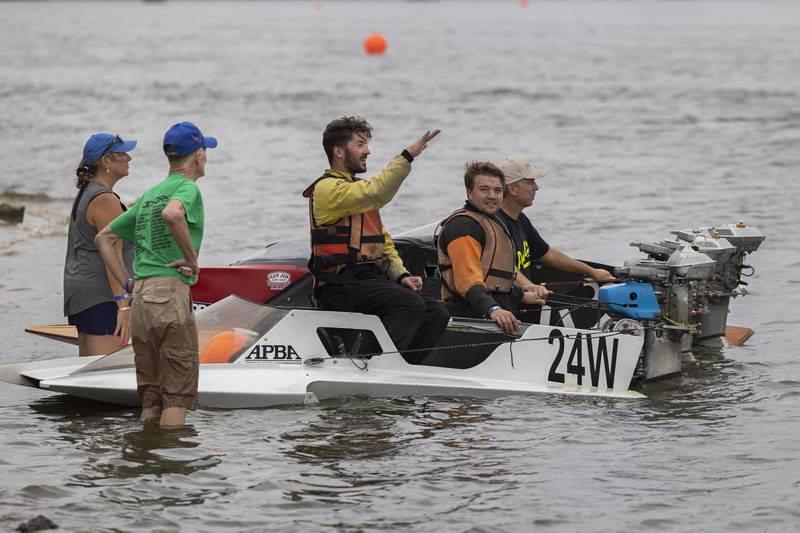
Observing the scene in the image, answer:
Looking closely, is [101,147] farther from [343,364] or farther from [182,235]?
[343,364]

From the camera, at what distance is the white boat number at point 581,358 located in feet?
27.0

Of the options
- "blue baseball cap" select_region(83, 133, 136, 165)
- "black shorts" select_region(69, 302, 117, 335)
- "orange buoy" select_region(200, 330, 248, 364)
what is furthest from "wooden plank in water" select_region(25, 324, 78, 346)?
"blue baseball cap" select_region(83, 133, 136, 165)

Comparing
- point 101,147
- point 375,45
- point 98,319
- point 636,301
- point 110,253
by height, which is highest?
point 375,45

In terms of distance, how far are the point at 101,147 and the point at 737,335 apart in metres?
5.68

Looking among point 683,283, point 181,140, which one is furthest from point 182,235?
point 683,283

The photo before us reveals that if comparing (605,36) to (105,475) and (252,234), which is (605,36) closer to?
(252,234)

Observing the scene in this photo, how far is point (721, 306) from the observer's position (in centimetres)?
934

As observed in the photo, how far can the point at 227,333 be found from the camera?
804cm

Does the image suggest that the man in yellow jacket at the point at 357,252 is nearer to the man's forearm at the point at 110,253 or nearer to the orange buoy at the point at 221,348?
the orange buoy at the point at 221,348

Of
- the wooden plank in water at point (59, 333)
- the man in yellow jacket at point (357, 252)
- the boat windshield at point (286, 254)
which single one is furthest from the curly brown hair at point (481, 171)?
the wooden plank in water at point (59, 333)

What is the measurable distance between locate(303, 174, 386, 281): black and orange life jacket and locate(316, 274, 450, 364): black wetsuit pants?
168 millimetres

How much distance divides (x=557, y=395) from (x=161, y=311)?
9.77ft

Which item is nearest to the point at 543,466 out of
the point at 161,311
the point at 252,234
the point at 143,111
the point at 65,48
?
the point at 161,311

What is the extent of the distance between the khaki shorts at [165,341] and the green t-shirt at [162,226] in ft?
0.20
